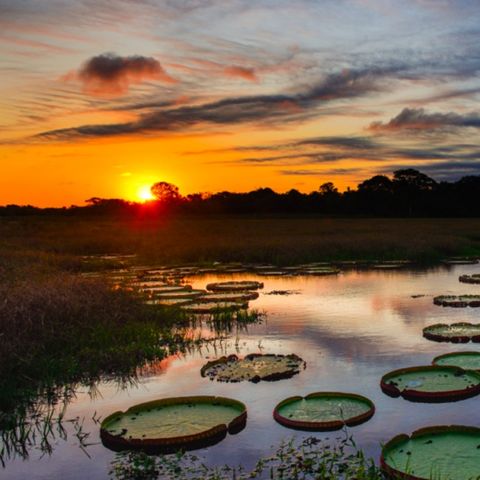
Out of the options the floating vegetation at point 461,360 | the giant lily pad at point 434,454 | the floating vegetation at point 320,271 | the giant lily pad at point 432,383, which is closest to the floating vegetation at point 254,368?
the giant lily pad at point 432,383

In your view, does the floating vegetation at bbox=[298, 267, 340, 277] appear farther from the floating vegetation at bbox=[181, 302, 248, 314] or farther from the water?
the floating vegetation at bbox=[181, 302, 248, 314]

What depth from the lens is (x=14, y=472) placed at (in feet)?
20.1

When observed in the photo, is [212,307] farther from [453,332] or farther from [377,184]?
[377,184]

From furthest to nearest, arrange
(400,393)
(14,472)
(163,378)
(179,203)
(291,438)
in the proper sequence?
(179,203), (163,378), (400,393), (291,438), (14,472)

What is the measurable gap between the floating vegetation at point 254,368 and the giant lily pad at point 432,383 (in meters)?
1.54

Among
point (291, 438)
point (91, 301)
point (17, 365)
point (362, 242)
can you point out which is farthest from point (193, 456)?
point (362, 242)

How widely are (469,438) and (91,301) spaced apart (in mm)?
7907

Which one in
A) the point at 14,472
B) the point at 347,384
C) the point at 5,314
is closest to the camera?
the point at 14,472

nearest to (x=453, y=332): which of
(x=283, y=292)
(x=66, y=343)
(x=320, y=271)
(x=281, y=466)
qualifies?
(x=281, y=466)

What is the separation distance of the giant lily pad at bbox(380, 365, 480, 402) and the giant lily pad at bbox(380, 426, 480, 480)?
5.00ft

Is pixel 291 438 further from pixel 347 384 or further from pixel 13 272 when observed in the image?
pixel 13 272

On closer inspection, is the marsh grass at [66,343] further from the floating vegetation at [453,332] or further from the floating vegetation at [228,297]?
the floating vegetation at [453,332]

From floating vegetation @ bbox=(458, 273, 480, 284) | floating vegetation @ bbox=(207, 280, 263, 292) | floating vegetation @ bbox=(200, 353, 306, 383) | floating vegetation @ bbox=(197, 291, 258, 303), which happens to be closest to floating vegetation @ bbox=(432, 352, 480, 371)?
floating vegetation @ bbox=(200, 353, 306, 383)

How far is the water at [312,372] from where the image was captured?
21.2ft
